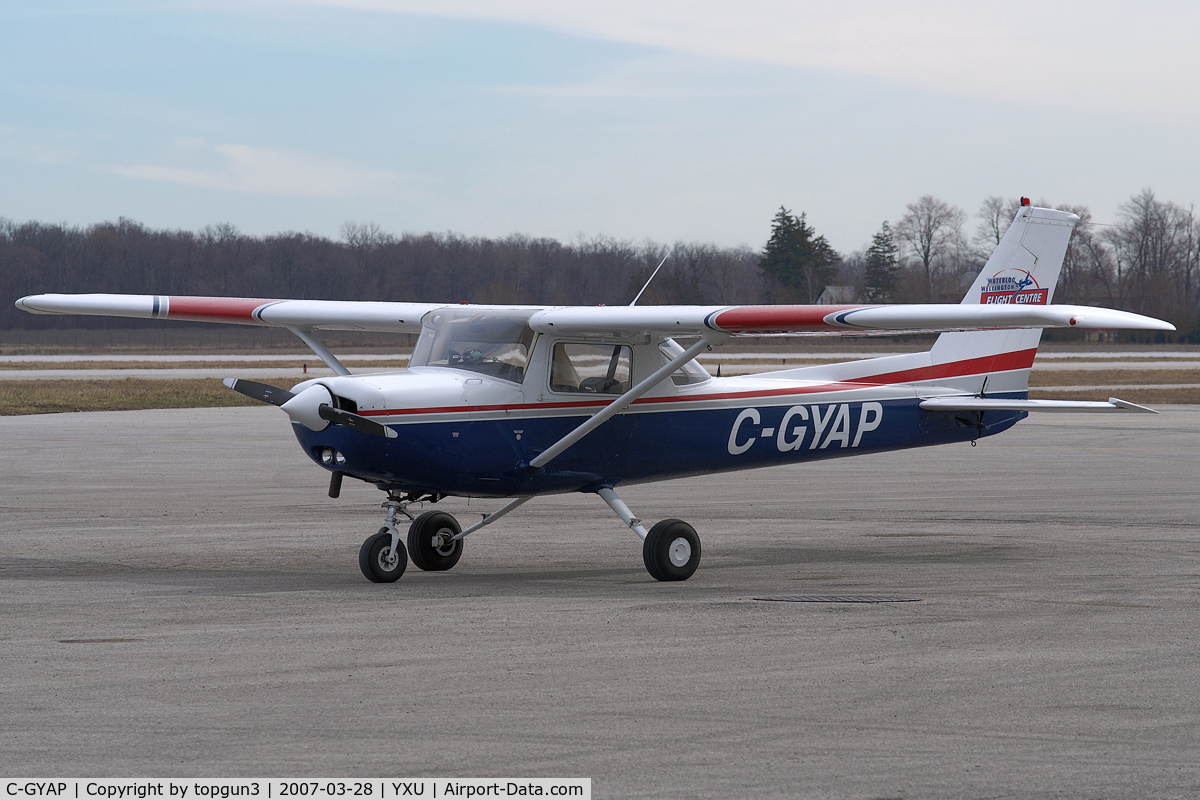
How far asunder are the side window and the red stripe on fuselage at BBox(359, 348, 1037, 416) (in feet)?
0.39

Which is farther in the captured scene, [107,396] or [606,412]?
[107,396]

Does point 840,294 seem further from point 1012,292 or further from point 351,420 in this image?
point 351,420

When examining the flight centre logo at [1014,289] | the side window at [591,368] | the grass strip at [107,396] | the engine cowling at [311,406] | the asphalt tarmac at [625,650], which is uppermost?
the flight centre logo at [1014,289]

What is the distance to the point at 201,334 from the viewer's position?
93.9 metres

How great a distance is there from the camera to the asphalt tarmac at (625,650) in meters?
4.94

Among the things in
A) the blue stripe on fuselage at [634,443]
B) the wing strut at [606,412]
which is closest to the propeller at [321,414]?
the blue stripe on fuselage at [634,443]

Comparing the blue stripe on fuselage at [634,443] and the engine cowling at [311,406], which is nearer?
the engine cowling at [311,406]

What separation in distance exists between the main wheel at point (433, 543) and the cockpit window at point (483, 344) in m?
1.33

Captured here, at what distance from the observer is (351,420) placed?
8.72 metres

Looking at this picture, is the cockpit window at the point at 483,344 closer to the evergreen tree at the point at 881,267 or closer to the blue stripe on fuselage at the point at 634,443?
the blue stripe on fuselage at the point at 634,443

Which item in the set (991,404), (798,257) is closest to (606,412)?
(991,404)

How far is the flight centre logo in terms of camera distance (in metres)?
12.0

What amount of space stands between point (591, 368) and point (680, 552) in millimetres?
1670

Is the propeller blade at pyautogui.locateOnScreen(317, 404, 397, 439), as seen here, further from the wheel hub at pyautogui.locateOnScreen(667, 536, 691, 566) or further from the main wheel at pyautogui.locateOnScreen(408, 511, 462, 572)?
the wheel hub at pyautogui.locateOnScreen(667, 536, 691, 566)
